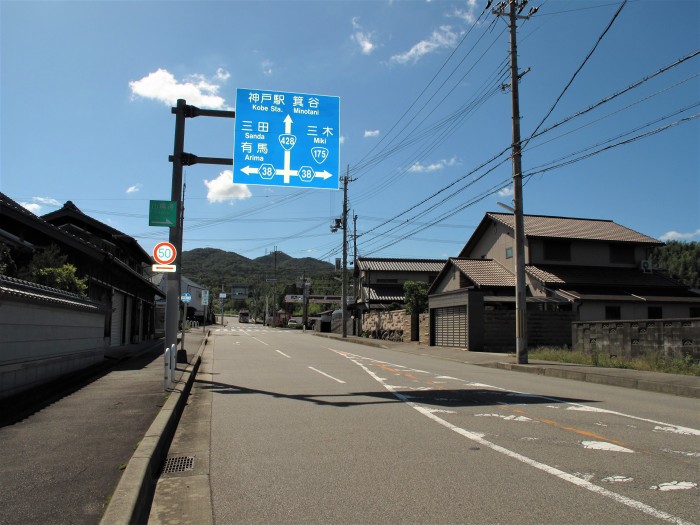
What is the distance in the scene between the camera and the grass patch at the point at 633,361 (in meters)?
→ 14.9

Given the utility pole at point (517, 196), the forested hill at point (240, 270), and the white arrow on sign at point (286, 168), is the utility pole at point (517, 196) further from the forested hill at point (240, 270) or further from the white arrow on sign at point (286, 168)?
the forested hill at point (240, 270)

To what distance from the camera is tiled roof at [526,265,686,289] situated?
29672 millimetres

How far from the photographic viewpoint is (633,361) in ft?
55.6

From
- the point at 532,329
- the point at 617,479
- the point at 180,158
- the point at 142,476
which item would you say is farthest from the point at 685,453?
the point at 532,329

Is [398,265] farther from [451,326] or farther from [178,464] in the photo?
[178,464]

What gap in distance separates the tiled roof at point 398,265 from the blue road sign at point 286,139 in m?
39.3

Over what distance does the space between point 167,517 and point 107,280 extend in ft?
64.7

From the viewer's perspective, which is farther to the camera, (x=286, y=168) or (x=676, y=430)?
(x=286, y=168)

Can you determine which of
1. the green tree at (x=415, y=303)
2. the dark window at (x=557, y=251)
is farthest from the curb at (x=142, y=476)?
the green tree at (x=415, y=303)

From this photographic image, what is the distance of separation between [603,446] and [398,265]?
48583 mm

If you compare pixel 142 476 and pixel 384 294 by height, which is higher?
pixel 384 294

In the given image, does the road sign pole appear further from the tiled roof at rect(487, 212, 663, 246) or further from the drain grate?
the tiled roof at rect(487, 212, 663, 246)

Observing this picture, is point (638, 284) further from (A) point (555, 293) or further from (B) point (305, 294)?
(B) point (305, 294)

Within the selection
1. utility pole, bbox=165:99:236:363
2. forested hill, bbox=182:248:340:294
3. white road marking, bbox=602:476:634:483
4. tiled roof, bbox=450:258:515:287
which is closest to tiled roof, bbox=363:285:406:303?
tiled roof, bbox=450:258:515:287
